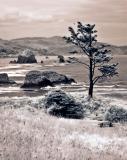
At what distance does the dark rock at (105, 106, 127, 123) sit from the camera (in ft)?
125

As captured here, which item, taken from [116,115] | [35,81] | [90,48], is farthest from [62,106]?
[35,81]

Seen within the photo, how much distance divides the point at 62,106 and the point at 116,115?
4.79m

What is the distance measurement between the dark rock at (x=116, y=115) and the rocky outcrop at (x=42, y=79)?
33790 mm

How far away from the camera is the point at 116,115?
127 feet

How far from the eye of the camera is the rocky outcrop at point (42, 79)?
72812mm

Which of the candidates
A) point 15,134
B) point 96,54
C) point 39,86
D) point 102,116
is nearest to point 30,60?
point 39,86

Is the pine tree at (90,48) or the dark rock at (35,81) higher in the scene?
the pine tree at (90,48)

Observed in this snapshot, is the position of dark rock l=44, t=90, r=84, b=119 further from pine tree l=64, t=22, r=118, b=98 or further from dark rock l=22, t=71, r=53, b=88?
dark rock l=22, t=71, r=53, b=88

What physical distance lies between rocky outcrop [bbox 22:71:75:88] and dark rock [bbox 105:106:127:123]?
3379cm

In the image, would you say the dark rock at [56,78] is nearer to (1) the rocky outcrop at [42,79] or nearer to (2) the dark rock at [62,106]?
(1) the rocky outcrop at [42,79]

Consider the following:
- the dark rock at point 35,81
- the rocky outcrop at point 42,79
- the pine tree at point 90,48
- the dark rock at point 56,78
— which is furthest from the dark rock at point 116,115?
the dark rock at point 56,78

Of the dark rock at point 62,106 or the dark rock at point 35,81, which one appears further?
the dark rock at point 35,81

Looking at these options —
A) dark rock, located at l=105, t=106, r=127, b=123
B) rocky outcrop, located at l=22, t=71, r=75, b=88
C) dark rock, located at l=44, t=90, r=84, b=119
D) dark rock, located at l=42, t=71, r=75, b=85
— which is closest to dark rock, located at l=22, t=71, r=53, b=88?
rocky outcrop, located at l=22, t=71, r=75, b=88

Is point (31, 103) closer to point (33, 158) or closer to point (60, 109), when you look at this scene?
point (60, 109)
